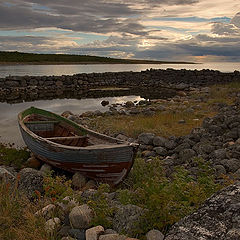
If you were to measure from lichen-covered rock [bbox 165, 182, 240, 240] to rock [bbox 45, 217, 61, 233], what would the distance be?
1.97 meters

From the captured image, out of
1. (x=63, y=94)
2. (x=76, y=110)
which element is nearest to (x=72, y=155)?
(x=76, y=110)

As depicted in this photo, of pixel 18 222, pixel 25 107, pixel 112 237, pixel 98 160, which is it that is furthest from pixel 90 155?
pixel 25 107

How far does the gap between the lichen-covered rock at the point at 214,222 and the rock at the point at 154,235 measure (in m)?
1.19

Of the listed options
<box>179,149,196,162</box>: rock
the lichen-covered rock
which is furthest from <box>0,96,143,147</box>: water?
the lichen-covered rock

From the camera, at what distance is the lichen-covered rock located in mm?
1865

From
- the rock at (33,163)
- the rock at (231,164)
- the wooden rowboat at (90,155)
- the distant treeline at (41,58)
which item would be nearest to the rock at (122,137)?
the wooden rowboat at (90,155)

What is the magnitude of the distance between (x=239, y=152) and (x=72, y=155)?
4493mm

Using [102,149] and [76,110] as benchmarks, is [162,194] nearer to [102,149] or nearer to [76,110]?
[102,149]

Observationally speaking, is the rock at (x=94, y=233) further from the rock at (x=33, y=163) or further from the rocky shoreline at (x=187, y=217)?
the rock at (x=33, y=163)

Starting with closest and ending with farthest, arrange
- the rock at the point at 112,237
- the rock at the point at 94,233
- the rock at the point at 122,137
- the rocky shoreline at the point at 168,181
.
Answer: the rocky shoreline at the point at 168,181 → the rock at the point at 112,237 → the rock at the point at 94,233 → the rock at the point at 122,137

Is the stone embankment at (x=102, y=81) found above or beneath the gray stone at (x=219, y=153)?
above

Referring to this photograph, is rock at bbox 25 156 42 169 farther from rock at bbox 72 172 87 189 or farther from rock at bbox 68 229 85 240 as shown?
rock at bbox 68 229 85 240

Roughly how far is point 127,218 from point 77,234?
0.64 m

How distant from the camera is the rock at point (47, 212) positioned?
391cm
